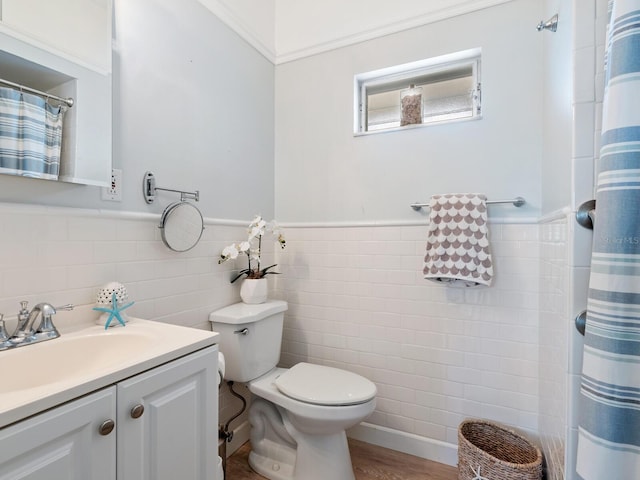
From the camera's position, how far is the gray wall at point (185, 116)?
4.12 ft

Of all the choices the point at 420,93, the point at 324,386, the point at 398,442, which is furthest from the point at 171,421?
the point at 420,93

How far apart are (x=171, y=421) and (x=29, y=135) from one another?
3.10 ft

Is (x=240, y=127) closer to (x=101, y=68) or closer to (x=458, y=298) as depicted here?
(x=101, y=68)

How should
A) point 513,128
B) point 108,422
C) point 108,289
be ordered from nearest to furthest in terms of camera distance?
point 108,422
point 108,289
point 513,128

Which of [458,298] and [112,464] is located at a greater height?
[458,298]

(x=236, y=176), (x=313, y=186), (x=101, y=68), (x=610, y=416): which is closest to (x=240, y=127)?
(x=236, y=176)

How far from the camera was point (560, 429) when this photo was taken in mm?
1020

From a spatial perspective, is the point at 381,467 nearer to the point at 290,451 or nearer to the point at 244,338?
the point at 290,451

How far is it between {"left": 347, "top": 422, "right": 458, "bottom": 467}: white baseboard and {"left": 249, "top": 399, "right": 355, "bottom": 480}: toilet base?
10.7 inches

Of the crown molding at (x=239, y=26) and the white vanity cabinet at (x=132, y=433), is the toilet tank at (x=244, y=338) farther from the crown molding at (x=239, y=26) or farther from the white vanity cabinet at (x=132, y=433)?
the crown molding at (x=239, y=26)

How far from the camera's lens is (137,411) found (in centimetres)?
79

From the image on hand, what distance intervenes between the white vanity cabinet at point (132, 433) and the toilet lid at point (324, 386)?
48cm

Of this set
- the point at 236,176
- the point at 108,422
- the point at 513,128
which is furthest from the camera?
the point at 236,176

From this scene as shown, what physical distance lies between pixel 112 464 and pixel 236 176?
1396mm
